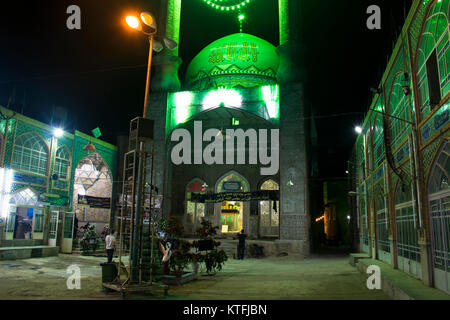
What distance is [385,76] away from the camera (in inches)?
503

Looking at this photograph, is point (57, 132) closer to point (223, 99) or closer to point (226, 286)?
point (223, 99)

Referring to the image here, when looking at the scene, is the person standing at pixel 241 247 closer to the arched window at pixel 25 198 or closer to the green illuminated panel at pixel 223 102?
the green illuminated panel at pixel 223 102

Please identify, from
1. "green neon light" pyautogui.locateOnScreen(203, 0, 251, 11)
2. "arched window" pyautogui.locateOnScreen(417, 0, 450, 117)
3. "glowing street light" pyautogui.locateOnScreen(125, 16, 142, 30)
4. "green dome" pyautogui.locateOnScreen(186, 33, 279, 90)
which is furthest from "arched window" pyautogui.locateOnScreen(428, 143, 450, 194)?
"green neon light" pyautogui.locateOnScreen(203, 0, 251, 11)

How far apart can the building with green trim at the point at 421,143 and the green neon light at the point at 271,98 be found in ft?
32.3

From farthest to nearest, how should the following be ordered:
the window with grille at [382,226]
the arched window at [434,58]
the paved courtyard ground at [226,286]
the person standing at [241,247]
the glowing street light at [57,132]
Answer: the glowing street light at [57,132] → the person standing at [241,247] → the window with grille at [382,226] → the paved courtyard ground at [226,286] → the arched window at [434,58]

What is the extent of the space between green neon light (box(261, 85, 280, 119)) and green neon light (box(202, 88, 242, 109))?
155 cm

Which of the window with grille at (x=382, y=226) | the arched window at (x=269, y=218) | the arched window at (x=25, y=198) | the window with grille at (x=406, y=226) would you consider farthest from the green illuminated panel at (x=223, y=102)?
the window with grille at (x=406, y=226)

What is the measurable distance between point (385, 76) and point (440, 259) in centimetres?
694

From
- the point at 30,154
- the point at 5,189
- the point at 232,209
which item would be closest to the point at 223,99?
the point at 232,209

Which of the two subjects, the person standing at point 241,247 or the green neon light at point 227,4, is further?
the green neon light at point 227,4

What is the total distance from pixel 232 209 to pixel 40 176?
1222 cm

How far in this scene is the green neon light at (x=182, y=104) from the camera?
950 inches

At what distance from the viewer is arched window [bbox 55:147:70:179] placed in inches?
861
